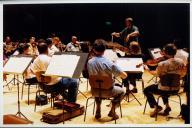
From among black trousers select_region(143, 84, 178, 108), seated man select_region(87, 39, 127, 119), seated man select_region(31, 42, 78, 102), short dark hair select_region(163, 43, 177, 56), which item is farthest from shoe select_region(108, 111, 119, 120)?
short dark hair select_region(163, 43, 177, 56)

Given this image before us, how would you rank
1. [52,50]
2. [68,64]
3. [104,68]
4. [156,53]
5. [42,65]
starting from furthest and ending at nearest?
[52,50]
[156,53]
[42,65]
[104,68]
[68,64]

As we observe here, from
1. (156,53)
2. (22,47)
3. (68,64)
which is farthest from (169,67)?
(22,47)

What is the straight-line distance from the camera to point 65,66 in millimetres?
4613

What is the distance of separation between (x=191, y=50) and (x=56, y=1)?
2159 millimetres

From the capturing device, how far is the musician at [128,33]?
5672 mm

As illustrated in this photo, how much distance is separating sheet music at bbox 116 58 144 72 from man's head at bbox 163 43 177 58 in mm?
582

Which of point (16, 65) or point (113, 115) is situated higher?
point (16, 65)

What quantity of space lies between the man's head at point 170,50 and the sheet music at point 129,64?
0.58m

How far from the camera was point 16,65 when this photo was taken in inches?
203

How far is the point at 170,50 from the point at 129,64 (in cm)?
76

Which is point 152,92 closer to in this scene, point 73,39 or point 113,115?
point 113,115

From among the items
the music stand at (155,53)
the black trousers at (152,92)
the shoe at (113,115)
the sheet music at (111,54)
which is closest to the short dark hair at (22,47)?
the sheet music at (111,54)

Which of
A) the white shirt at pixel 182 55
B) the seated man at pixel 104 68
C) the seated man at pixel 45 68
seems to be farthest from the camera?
the seated man at pixel 45 68

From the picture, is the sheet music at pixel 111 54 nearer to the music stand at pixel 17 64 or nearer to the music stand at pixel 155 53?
the music stand at pixel 155 53
